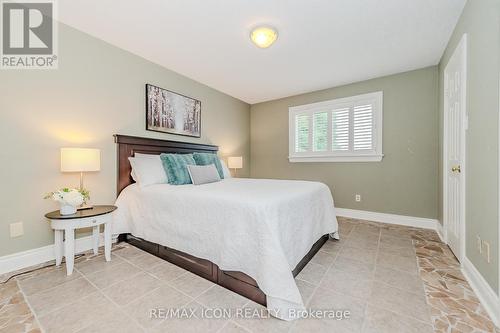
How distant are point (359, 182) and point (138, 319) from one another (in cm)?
373

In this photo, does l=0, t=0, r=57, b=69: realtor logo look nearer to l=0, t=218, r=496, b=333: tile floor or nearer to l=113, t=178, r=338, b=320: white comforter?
l=113, t=178, r=338, b=320: white comforter

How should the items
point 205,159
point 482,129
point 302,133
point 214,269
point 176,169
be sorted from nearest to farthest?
point 482,129
point 214,269
point 176,169
point 205,159
point 302,133

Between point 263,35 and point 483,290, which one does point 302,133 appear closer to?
point 263,35

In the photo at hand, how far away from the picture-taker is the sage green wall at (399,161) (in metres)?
3.23

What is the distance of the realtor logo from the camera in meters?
1.98

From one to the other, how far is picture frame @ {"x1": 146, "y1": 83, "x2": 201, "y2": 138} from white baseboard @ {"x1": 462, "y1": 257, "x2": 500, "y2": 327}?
12.2 feet

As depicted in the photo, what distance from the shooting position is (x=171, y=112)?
3.34 m

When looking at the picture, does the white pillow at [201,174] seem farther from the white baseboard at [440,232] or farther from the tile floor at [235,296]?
the white baseboard at [440,232]

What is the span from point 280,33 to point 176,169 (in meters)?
2.06

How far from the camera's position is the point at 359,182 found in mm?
3820

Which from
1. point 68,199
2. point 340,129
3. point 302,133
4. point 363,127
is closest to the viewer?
point 68,199

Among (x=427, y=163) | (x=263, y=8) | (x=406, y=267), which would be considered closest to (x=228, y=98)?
(x=263, y=8)

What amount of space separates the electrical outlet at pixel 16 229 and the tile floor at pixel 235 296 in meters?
0.42

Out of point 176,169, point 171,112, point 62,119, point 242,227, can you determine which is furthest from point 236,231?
point 171,112
